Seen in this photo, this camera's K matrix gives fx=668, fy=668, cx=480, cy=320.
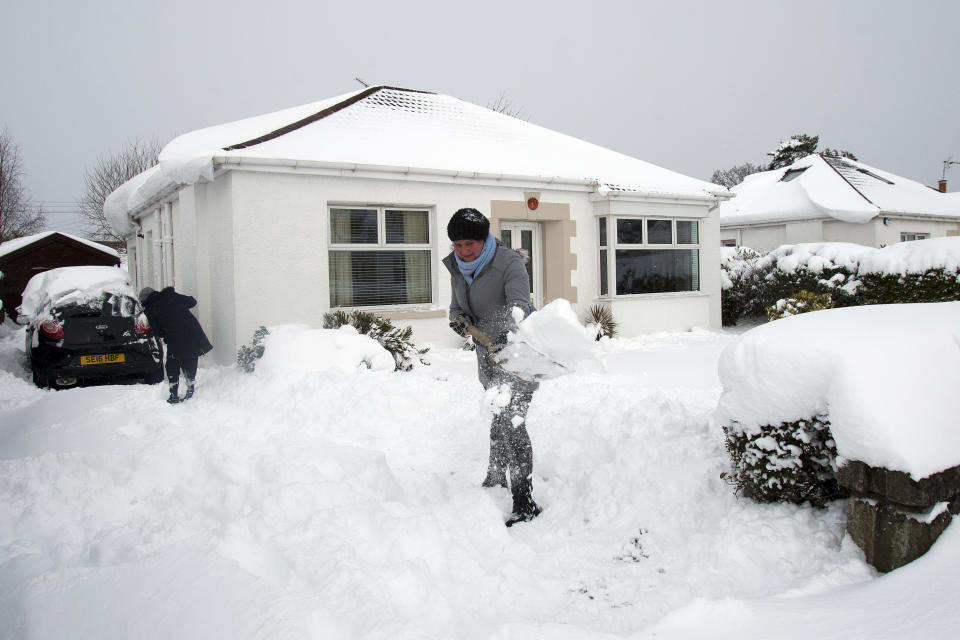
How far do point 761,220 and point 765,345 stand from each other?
20486mm

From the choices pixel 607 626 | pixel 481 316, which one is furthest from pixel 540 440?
pixel 607 626

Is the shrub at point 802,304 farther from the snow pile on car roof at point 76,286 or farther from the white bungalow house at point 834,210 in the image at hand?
the white bungalow house at point 834,210

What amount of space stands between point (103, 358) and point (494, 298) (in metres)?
6.70

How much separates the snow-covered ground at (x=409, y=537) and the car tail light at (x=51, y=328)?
2.98m

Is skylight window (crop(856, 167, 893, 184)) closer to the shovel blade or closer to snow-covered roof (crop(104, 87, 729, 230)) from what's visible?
snow-covered roof (crop(104, 87, 729, 230))

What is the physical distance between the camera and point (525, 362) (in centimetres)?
388

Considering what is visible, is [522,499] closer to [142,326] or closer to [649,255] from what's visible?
[142,326]

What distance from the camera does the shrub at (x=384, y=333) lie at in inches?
342

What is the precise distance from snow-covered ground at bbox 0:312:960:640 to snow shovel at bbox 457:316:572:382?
0.41 m

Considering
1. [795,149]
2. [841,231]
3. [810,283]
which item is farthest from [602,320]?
[795,149]

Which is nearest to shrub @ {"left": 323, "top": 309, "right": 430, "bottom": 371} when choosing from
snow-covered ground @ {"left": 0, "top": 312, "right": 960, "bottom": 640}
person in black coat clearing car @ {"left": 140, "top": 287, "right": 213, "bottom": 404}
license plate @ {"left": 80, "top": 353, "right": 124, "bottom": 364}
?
person in black coat clearing car @ {"left": 140, "top": 287, "right": 213, "bottom": 404}

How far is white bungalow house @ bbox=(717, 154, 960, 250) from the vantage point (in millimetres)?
20656

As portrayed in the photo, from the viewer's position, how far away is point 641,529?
386cm

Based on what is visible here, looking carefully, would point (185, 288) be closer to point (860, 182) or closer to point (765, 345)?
point (765, 345)
